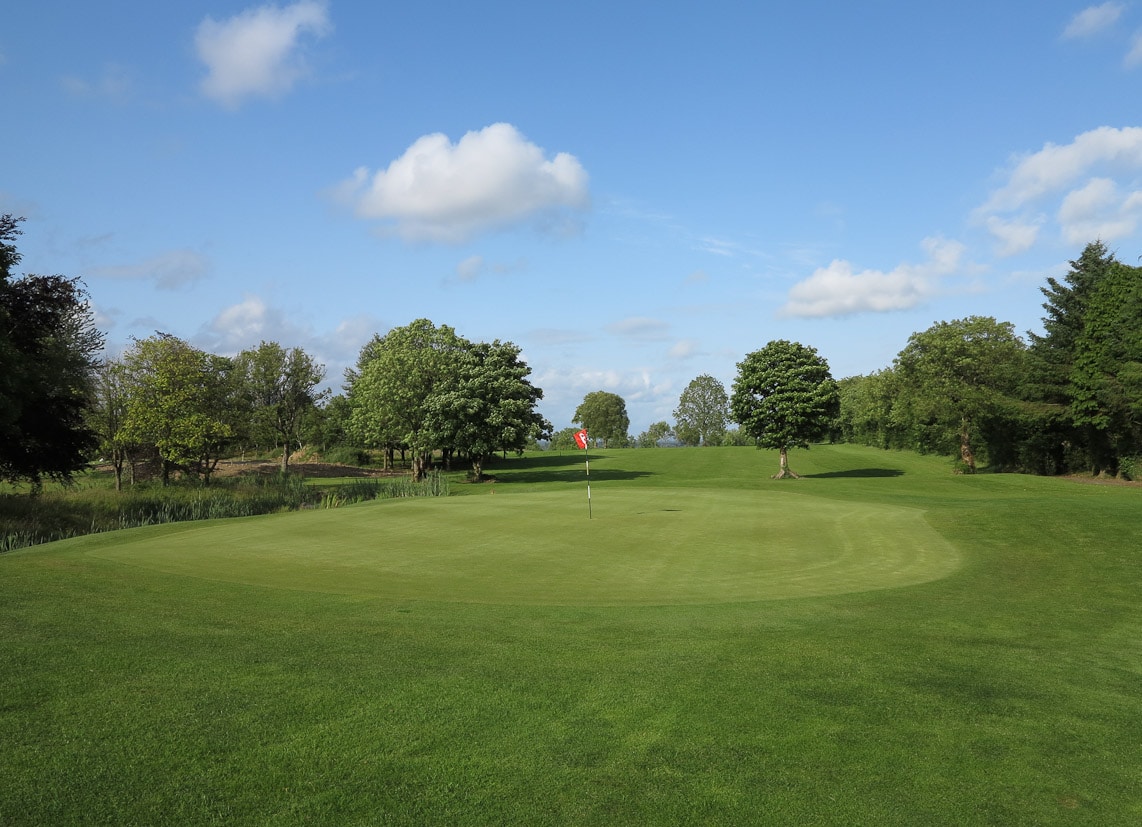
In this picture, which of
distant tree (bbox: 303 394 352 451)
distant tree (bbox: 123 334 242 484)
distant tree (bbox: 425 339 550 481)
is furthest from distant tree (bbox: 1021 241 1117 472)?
distant tree (bbox: 303 394 352 451)

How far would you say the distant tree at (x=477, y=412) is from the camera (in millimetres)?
51844

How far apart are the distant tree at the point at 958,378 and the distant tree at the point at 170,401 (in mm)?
50374

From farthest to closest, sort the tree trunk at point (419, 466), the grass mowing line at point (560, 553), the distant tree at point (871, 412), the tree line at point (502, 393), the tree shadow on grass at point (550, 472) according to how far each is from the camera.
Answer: the distant tree at point (871, 412), the tree shadow on grass at point (550, 472), the tree trunk at point (419, 466), the tree line at point (502, 393), the grass mowing line at point (560, 553)

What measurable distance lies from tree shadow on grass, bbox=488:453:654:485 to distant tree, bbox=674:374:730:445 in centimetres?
7376

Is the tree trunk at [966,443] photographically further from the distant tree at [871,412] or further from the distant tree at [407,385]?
the distant tree at [407,385]

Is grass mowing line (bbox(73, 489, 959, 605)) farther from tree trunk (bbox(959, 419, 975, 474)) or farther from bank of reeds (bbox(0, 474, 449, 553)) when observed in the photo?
tree trunk (bbox(959, 419, 975, 474))

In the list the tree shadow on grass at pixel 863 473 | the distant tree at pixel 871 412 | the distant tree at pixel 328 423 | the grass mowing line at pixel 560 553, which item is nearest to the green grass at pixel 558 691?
the grass mowing line at pixel 560 553

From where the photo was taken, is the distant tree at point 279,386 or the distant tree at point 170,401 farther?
the distant tree at point 279,386

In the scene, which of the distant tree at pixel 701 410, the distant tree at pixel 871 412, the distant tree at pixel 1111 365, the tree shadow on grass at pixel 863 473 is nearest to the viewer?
the distant tree at pixel 1111 365

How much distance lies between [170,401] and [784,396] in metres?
40.8

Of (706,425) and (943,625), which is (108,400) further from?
(706,425)

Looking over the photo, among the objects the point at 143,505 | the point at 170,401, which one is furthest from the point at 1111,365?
the point at 170,401

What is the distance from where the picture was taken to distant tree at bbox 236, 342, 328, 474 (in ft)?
213

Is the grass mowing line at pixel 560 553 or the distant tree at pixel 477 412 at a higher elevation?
the distant tree at pixel 477 412
